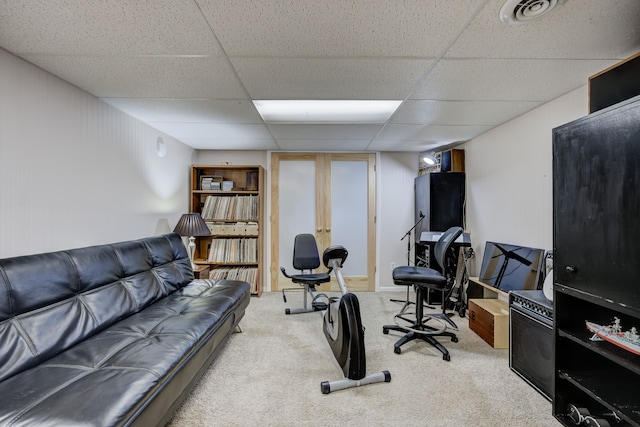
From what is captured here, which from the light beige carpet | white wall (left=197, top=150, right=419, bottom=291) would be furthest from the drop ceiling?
the light beige carpet

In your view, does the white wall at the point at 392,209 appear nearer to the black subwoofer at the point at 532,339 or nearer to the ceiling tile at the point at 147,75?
the black subwoofer at the point at 532,339

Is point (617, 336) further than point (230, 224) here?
No

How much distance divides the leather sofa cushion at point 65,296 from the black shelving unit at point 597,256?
2.68 meters

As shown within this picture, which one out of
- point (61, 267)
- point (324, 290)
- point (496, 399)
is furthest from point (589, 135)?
point (324, 290)

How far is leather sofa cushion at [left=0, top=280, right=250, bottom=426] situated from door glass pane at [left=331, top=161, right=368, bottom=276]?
94.7 inches

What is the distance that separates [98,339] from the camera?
159 cm

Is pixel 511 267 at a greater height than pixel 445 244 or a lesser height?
lesser

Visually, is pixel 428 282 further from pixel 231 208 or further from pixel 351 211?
pixel 231 208

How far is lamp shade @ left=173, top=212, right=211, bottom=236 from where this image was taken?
3170mm

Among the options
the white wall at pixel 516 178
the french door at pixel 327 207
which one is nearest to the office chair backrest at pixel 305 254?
the french door at pixel 327 207

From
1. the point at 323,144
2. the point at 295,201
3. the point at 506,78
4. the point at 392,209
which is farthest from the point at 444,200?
the point at 295,201

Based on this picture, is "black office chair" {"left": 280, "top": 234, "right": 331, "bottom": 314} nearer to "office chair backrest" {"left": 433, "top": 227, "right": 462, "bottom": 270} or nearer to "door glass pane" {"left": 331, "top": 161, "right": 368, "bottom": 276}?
"door glass pane" {"left": 331, "top": 161, "right": 368, "bottom": 276}

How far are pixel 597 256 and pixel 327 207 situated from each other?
316cm

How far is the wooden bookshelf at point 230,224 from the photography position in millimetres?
3896
